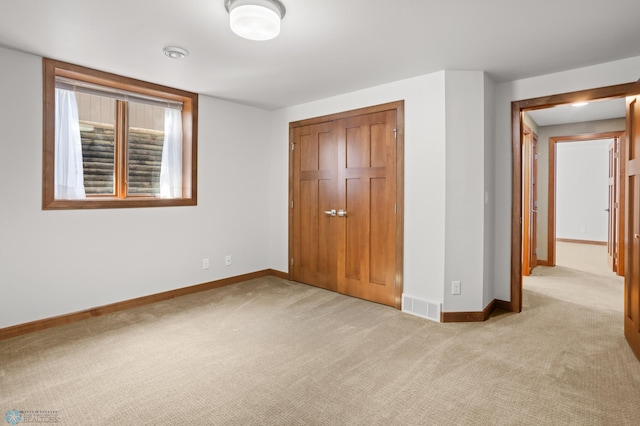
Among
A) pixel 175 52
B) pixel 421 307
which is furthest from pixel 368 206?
pixel 175 52

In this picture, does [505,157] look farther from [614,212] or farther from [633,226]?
[614,212]

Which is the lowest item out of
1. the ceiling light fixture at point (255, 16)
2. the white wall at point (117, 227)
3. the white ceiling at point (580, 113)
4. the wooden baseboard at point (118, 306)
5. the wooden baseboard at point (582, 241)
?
the wooden baseboard at point (118, 306)

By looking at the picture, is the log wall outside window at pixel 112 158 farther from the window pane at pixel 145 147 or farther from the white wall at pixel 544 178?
the white wall at pixel 544 178

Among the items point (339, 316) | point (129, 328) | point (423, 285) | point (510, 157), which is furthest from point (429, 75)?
point (129, 328)

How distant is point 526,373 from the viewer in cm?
239

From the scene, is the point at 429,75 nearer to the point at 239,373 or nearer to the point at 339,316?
the point at 339,316

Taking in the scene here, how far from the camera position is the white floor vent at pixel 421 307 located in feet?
11.2

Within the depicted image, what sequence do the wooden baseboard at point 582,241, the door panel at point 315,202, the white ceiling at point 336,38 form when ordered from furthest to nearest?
the wooden baseboard at point 582,241, the door panel at point 315,202, the white ceiling at point 336,38

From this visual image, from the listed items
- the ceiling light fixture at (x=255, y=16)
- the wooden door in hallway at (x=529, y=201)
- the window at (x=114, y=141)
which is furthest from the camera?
the wooden door in hallway at (x=529, y=201)

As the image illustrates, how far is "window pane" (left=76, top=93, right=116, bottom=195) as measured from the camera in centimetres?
344

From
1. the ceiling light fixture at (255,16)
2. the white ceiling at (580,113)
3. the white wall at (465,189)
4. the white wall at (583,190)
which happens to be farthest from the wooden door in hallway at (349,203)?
the white wall at (583,190)

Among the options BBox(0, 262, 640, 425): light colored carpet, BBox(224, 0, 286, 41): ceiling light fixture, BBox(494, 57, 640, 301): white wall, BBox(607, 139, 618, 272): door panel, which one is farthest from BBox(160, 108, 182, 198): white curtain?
BBox(607, 139, 618, 272): door panel

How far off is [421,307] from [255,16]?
2.92 metres

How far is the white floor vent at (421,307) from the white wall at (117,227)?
2.26 meters
